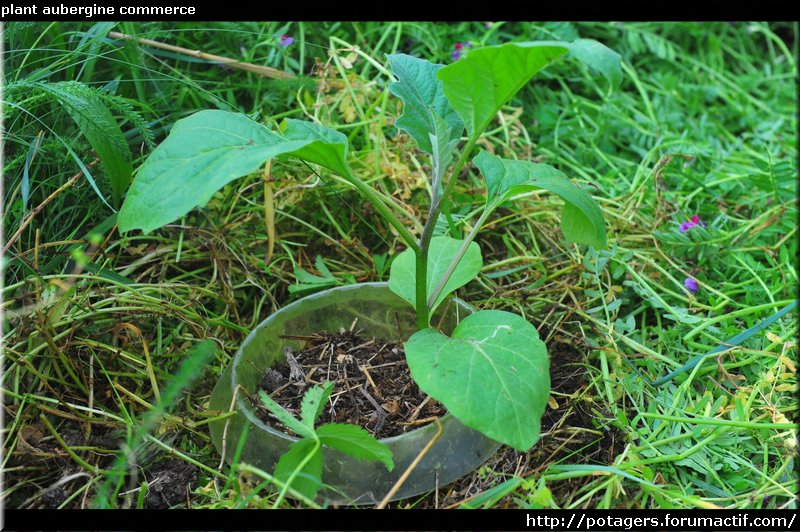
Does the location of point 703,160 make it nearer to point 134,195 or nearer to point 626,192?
point 626,192

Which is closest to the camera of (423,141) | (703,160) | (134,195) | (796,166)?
(134,195)

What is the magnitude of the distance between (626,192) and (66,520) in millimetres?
1573

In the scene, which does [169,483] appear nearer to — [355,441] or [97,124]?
[355,441]

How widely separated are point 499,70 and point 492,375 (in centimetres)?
48

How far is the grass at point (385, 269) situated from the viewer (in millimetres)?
1350

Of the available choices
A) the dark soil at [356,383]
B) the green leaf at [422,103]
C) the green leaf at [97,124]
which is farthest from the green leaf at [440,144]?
the green leaf at [97,124]

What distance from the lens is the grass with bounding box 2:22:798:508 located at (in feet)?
4.43

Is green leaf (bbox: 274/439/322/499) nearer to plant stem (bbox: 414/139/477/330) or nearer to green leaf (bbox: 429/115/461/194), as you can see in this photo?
plant stem (bbox: 414/139/477/330)

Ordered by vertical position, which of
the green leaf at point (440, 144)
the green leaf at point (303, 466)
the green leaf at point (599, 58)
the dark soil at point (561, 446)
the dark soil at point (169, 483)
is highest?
the green leaf at point (599, 58)

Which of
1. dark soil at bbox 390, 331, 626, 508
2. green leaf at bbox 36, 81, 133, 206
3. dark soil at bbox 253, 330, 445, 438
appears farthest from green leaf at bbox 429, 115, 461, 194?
green leaf at bbox 36, 81, 133, 206

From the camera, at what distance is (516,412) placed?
3.70ft

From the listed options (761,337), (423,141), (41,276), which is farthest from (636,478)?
(41,276)

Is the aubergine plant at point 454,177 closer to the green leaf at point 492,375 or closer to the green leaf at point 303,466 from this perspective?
the green leaf at point 492,375

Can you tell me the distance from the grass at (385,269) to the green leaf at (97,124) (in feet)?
0.18
